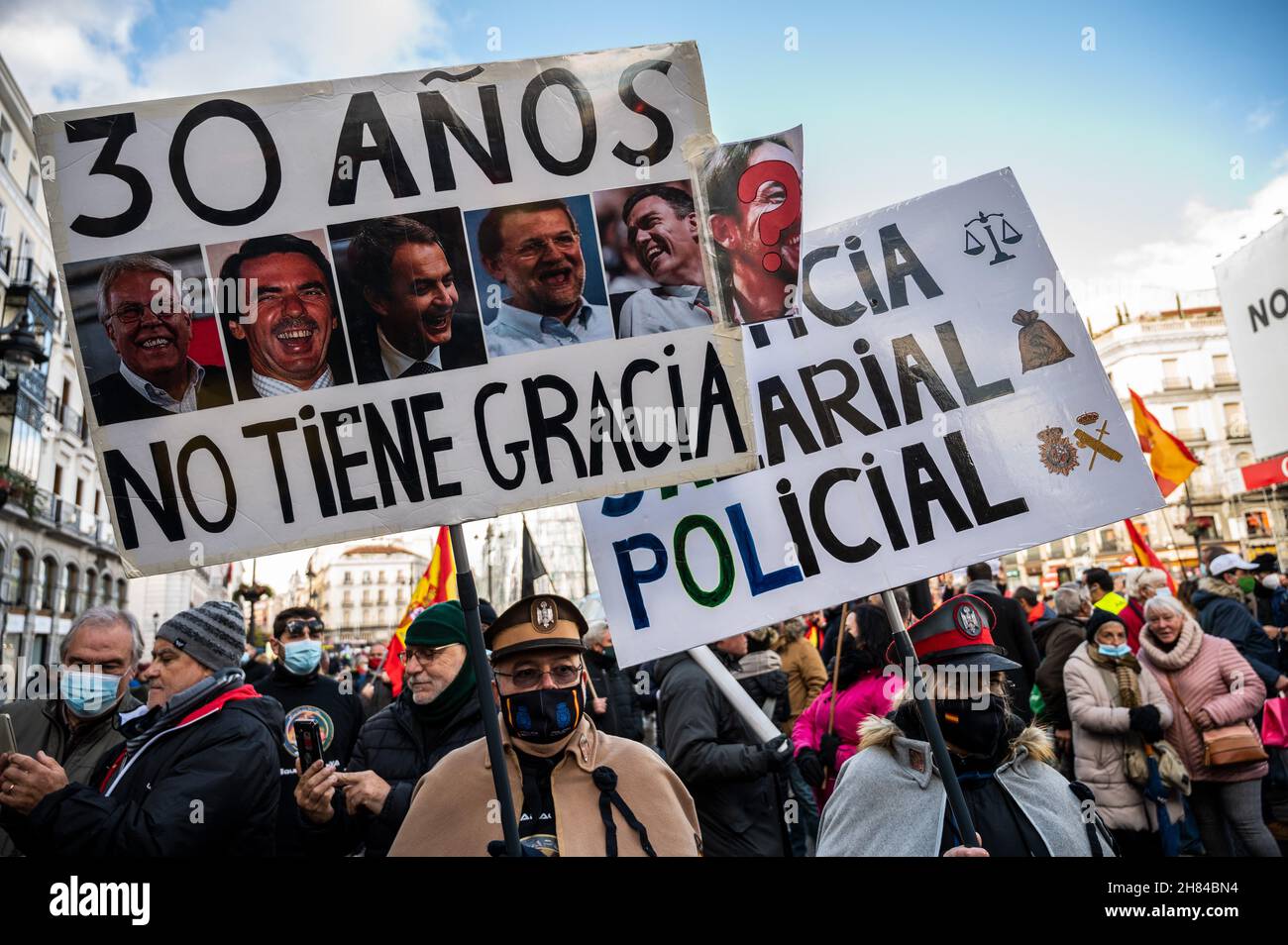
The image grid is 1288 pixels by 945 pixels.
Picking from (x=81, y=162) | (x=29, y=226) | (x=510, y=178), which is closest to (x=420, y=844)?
(x=510, y=178)

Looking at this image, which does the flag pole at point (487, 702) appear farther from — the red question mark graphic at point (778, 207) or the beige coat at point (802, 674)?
the beige coat at point (802, 674)

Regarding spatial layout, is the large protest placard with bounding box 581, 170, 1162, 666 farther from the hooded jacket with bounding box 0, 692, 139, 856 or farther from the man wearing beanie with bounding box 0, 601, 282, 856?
the hooded jacket with bounding box 0, 692, 139, 856

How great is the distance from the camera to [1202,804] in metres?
5.91

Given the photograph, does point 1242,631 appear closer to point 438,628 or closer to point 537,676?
point 438,628

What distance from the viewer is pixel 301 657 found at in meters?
5.45

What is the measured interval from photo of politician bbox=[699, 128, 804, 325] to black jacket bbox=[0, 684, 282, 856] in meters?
2.03

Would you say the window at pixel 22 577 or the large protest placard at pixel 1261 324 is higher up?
the window at pixel 22 577

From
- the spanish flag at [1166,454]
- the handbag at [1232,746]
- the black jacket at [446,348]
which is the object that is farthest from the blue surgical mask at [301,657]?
the spanish flag at [1166,454]

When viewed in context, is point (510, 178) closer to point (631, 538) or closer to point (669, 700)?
point (631, 538)

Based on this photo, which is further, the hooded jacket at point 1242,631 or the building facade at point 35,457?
the building facade at point 35,457

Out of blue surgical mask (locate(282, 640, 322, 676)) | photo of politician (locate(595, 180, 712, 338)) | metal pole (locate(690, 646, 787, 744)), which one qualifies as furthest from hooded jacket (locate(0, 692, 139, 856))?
photo of politician (locate(595, 180, 712, 338))

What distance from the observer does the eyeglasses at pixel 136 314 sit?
8.32 ft

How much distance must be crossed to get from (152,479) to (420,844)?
134cm

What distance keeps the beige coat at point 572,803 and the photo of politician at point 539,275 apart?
124 centimetres
